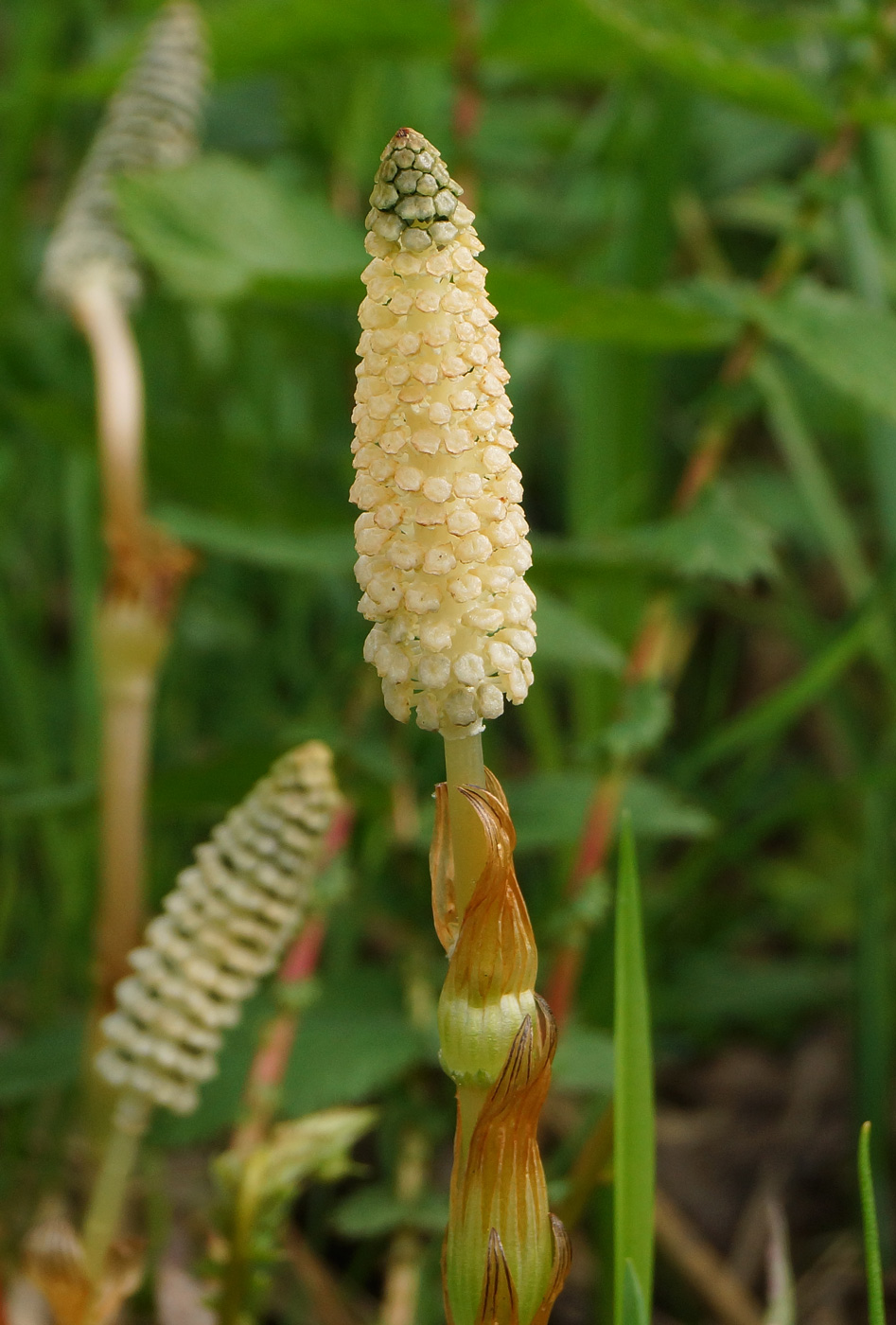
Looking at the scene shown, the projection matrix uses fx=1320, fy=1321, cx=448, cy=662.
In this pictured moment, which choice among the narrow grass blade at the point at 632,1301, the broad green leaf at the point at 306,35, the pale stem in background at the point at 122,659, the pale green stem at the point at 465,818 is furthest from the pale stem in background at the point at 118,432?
the narrow grass blade at the point at 632,1301

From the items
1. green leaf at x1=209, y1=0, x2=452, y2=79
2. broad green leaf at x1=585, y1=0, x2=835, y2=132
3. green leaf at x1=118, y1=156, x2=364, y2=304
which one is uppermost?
green leaf at x1=209, y1=0, x2=452, y2=79

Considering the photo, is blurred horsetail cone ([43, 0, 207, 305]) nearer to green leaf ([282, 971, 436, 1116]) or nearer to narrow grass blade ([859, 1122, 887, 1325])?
green leaf ([282, 971, 436, 1116])

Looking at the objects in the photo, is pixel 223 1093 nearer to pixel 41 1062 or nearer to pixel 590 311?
pixel 41 1062

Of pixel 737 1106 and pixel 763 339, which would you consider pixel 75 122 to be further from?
pixel 737 1106

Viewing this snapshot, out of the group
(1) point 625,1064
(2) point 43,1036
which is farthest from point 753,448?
(1) point 625,1064

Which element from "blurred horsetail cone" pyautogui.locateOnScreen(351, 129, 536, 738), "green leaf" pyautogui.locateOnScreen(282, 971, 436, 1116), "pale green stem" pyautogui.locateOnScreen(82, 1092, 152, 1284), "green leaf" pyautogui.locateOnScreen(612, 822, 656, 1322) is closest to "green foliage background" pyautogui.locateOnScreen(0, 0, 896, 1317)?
"green leaf" pyautogui.locateOnScreen(282, 971, 436, 1116)

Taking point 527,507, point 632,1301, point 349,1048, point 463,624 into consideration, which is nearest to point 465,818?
point 463,624
